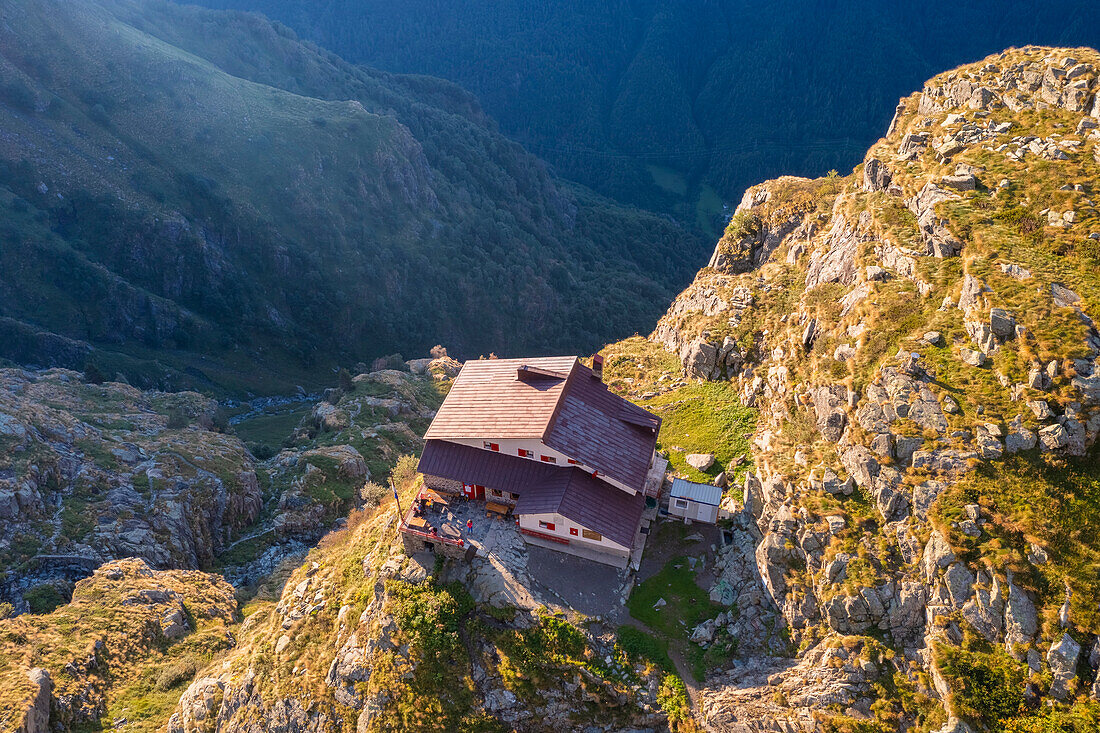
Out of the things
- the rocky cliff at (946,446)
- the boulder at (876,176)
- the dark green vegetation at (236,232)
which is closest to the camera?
the rocky cliff at (946,446)

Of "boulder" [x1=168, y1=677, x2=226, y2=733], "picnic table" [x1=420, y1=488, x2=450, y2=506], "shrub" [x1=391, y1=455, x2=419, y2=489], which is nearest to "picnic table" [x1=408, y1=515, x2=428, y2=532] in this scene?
"picnic table" [x1=420, y1=488, x2=450, y2=506]

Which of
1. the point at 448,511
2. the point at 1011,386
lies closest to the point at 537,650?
the point at 448,511

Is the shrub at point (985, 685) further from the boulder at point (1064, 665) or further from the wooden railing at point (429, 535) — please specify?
the wooden railing at point (429, 535)

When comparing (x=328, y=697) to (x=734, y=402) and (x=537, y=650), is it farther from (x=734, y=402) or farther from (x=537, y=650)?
(x=734, y=402)

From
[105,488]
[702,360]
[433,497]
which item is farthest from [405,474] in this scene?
[105,488]

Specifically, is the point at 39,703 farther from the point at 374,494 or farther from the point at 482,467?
the point at 482,467

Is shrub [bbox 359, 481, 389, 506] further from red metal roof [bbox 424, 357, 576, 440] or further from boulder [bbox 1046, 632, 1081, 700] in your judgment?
boulder [bbox 1046, 632, 1081, 700]

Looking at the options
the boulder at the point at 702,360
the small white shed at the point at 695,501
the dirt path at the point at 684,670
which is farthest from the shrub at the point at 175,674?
the boulder at the point at 702,360

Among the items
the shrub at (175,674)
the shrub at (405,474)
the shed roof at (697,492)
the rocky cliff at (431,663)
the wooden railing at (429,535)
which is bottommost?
the shrub at (175,674)
